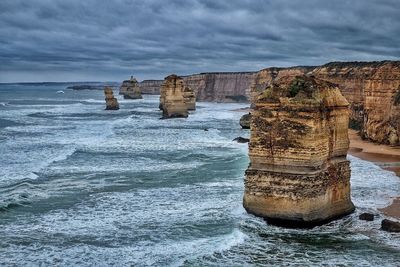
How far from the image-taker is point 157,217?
784 inches

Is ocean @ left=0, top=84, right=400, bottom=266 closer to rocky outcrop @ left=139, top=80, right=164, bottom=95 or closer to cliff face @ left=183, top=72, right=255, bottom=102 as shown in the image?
cliff face @ left=183, top=72, right=255, bottom=102

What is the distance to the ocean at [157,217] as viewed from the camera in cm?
1568

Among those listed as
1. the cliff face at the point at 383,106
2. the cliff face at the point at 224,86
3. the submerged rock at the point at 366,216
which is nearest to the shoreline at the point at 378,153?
the cliff face at the point at 383,106

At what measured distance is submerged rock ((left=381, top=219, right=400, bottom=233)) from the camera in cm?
1778

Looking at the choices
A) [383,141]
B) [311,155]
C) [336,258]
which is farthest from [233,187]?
[383,141]

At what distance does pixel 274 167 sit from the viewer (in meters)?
18.9

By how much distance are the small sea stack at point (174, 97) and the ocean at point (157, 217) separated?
32.9 metres

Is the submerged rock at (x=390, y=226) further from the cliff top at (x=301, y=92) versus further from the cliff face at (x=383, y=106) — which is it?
the cliff face at (x=383, y=106)

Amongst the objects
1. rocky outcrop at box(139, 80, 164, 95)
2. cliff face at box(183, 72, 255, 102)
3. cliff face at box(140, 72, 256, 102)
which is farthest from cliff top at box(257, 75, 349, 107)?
rocky outcrop at box(139, 80, 164, 95)

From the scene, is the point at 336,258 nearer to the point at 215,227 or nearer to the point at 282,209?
the point at 282,209

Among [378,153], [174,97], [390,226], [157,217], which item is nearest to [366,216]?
[390,226]

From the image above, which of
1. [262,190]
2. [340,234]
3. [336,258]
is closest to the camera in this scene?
[336,258]

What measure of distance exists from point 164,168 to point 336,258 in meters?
16.0

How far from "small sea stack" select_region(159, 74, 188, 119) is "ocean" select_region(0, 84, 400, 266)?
108ft
